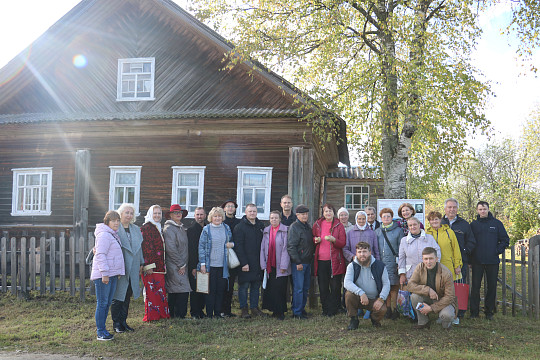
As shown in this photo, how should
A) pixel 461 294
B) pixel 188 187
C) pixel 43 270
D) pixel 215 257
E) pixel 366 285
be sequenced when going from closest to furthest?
pixel 366 285 < pixel 461 294 < pixel 215 257 < pixel 43 270 < pixel 188 187

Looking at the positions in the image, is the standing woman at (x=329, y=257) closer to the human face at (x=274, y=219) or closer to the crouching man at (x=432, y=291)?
the human face at (x=274, y=219)

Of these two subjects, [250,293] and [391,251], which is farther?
[250,293]

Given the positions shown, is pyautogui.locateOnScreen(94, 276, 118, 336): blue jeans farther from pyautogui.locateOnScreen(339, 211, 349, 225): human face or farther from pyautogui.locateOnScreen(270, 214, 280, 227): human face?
pyautogui.locateOnScreen(339, 211, 349, 225): human face

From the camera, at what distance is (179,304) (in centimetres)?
689

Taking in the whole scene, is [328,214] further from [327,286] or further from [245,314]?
[245,314]

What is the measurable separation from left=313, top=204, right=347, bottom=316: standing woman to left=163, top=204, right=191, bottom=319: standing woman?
6.86 ft

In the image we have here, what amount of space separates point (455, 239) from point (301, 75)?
253 inches

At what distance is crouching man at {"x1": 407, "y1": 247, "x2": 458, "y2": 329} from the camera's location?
20.2 ft

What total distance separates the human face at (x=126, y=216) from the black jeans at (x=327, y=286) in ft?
9.90

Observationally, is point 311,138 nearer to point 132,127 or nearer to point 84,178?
point 132,127

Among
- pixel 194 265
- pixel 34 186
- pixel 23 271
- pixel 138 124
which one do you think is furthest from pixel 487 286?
pixel 34 186

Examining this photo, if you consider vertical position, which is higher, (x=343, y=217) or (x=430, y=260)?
(x=343, y=217)

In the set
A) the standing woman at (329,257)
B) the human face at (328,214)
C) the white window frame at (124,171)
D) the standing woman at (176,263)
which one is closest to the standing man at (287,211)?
the standing woman at (329,257)

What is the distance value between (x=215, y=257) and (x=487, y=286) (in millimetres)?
4494
